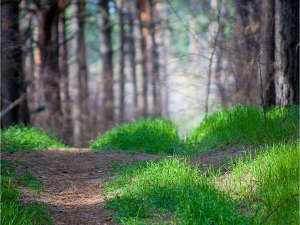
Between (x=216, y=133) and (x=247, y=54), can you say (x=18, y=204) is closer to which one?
(x=216, y=133)

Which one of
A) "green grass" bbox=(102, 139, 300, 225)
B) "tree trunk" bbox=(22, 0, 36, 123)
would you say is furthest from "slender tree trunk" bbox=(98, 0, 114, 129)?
"green grass" bbox=(102, 139, 300, 225)

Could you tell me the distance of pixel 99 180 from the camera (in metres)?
4.45

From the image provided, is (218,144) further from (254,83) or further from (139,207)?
(254,83)

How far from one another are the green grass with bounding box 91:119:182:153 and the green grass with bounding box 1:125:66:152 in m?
1.13

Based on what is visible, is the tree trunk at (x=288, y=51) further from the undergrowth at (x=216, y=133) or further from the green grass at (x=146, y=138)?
the green grass at (x=146, y=138)

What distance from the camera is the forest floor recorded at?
339 centimetres

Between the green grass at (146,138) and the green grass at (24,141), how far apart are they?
113 centimetres

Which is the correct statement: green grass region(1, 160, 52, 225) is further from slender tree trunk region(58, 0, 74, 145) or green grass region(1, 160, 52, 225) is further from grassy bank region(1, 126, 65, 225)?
slender tree trunk region(58, 0, 74, 145)

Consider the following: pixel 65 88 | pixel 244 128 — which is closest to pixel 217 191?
pixel 244 128

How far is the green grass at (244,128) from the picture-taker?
4.81 meters

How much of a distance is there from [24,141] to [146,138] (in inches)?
98.7

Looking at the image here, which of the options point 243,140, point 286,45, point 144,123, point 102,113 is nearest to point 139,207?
point 243,140

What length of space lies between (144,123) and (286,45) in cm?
354

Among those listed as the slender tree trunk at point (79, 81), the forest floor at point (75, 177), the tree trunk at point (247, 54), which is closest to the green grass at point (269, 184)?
the forest floor at point (75, 177)
